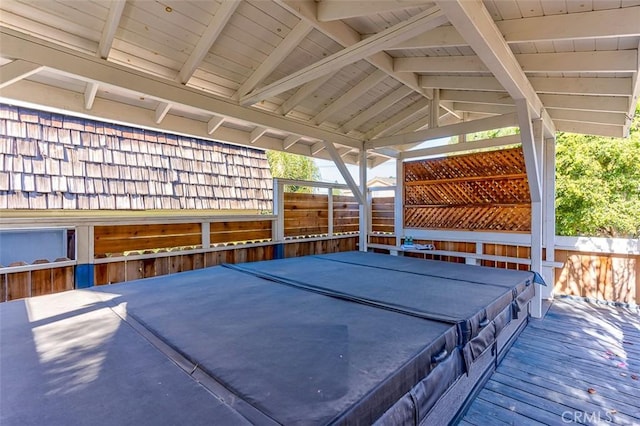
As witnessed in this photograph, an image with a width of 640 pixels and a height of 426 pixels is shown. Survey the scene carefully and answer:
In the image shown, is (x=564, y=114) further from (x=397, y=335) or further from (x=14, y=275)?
(x=14, y=275)

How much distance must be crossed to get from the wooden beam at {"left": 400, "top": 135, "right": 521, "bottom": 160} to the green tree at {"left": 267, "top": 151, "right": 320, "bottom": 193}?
243 inches

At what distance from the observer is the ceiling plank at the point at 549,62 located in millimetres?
2547

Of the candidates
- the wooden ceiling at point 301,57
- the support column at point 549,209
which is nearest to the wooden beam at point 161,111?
the wooden ceiling at point 301,57

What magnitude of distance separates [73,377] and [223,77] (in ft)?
9.57

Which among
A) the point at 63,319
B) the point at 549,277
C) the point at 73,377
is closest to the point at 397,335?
the point at 73,377

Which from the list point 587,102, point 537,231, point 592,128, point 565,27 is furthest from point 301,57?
point 592,128

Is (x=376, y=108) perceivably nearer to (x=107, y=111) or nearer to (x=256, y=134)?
(x=256, y=134)

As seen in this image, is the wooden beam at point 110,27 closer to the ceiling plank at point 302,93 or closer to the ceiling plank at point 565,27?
the ceiling plank at point 302,93

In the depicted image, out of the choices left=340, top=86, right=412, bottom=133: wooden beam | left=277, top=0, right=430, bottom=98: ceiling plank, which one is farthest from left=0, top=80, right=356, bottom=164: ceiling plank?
left=277, top=0, right=430, bottom=98: ceiling plank

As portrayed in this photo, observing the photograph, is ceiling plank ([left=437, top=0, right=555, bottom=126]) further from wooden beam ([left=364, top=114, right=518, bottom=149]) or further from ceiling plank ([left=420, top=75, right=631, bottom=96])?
wooden beam ([left=364, top=114, right=518, bottom=149])

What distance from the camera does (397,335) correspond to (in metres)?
1.66

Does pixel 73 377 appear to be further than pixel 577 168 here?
No

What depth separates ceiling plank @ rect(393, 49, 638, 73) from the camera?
2547 mm

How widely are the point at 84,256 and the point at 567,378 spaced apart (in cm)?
440
